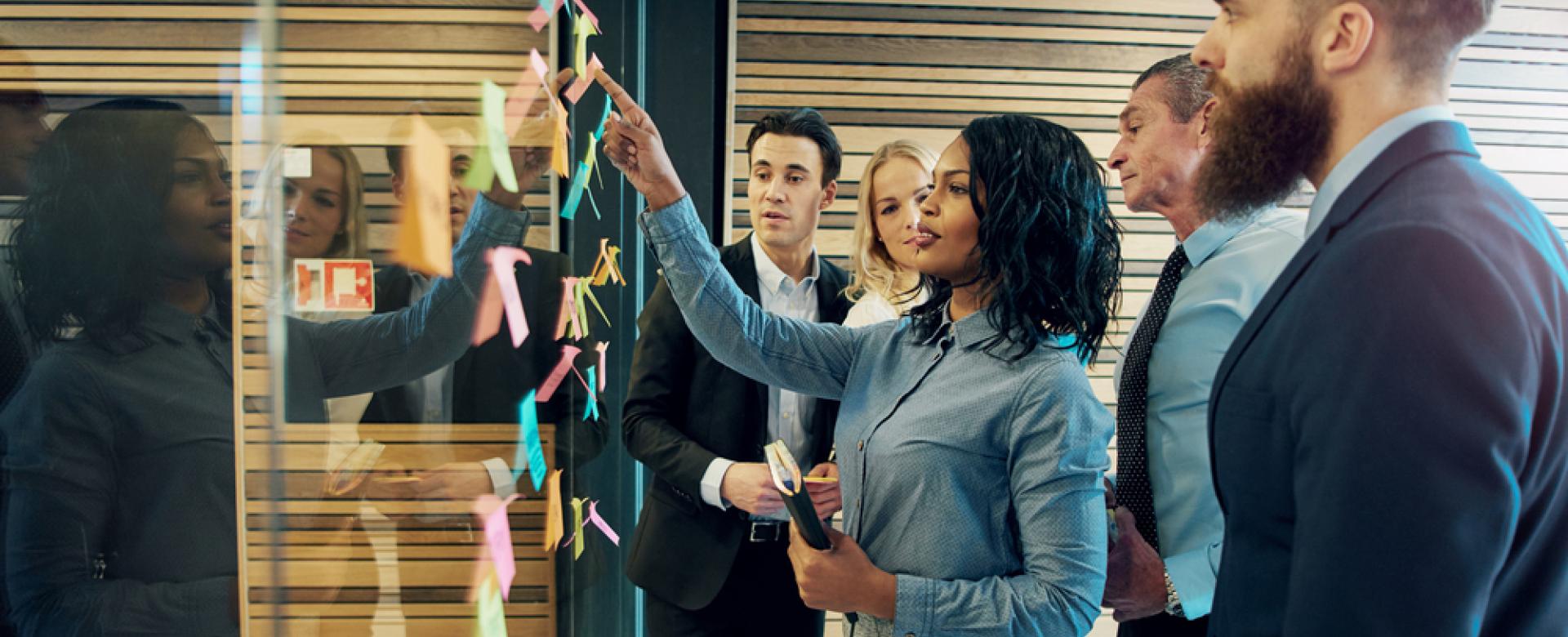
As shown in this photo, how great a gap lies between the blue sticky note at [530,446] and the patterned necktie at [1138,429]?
0.96 metres

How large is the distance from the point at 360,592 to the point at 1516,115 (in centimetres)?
535

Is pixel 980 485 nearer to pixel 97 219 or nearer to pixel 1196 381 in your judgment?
pixel 1196 381

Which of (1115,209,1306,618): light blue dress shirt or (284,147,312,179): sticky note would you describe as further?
(1115,209,1306,618): light blue dress shirt

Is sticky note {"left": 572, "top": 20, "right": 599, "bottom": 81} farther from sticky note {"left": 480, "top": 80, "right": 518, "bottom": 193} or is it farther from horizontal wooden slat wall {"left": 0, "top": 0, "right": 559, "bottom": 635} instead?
horizontal wooden slat wall {"left": 0, "top": 0, "right": 559, "bottom": 635}

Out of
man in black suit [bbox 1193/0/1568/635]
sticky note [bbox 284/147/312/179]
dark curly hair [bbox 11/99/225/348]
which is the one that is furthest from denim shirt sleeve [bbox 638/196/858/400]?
dark curly hair [bbox 11/99/225/348]

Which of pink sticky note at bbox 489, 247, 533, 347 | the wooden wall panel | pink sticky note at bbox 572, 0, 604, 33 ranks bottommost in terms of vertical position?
pink sticky note at bbox 489, 247, 533, 347

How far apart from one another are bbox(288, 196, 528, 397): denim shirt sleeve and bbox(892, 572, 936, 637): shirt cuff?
0.72 meters

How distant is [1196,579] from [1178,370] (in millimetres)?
339

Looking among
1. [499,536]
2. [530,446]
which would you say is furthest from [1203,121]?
[499,536]

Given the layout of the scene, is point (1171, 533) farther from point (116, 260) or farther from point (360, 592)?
point (116, 260)

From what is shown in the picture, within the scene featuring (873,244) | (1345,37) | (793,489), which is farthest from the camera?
(873,244)

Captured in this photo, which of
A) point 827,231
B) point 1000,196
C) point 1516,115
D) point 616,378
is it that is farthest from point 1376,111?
point 1516,115

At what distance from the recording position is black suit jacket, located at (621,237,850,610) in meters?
2.19

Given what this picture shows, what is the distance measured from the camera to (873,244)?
2.83m
